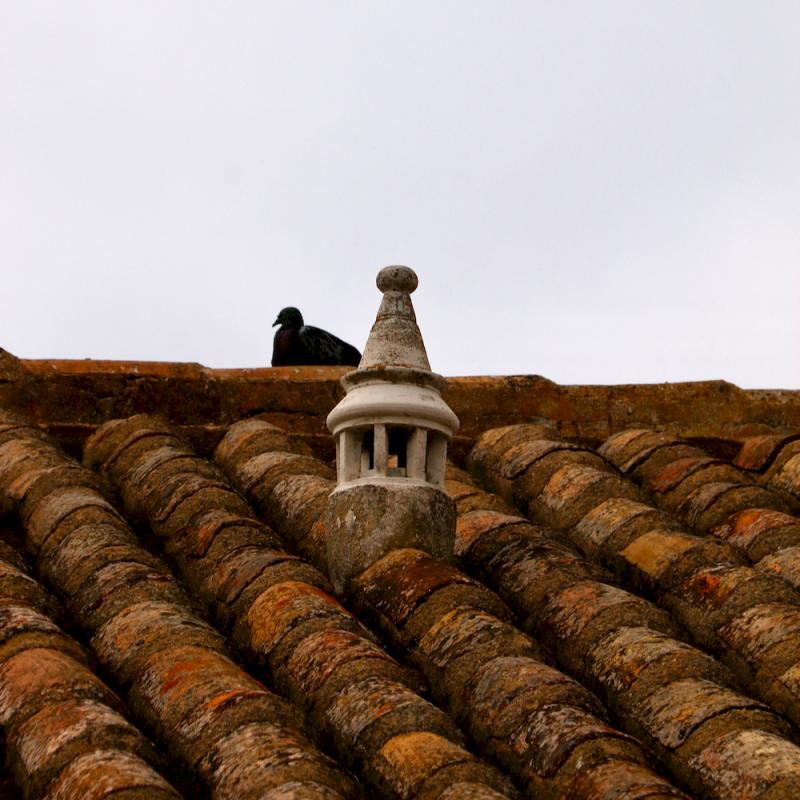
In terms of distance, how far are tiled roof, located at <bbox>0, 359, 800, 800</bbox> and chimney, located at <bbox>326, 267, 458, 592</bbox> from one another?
0.15 metres

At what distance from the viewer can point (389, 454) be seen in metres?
8.96

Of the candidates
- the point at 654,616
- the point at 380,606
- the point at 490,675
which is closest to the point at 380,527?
the point at 380,606

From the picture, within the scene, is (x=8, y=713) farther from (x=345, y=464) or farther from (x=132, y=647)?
(x=345, y=464)

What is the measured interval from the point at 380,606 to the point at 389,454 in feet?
3.74

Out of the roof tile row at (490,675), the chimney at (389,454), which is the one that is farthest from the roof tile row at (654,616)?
the chimney at (389,454)

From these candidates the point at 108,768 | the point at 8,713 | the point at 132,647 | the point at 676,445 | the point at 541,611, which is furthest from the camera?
the point at 676,445

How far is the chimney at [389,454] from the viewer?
27.5 feet

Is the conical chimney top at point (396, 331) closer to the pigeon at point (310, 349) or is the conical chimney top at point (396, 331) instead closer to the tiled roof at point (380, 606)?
the tiled roof at point (380, 606)

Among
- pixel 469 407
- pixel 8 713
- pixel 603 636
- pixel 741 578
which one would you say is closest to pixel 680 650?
pixel 603 636

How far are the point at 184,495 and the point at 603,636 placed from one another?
234cm

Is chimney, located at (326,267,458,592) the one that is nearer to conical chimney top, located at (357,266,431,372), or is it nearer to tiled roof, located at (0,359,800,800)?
conical chimney top, located at (357,266,431,372)

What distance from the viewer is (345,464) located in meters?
8.67

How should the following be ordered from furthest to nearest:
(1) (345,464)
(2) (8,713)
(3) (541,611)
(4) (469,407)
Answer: (4) (469,407) → (1) (345,464) → (3) (541,611) → (2) (8,713)

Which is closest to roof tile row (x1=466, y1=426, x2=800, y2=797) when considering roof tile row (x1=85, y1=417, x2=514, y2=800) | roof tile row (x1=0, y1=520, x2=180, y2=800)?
roof tile row (x1=85, y1=417, x2=514, y2=800)
